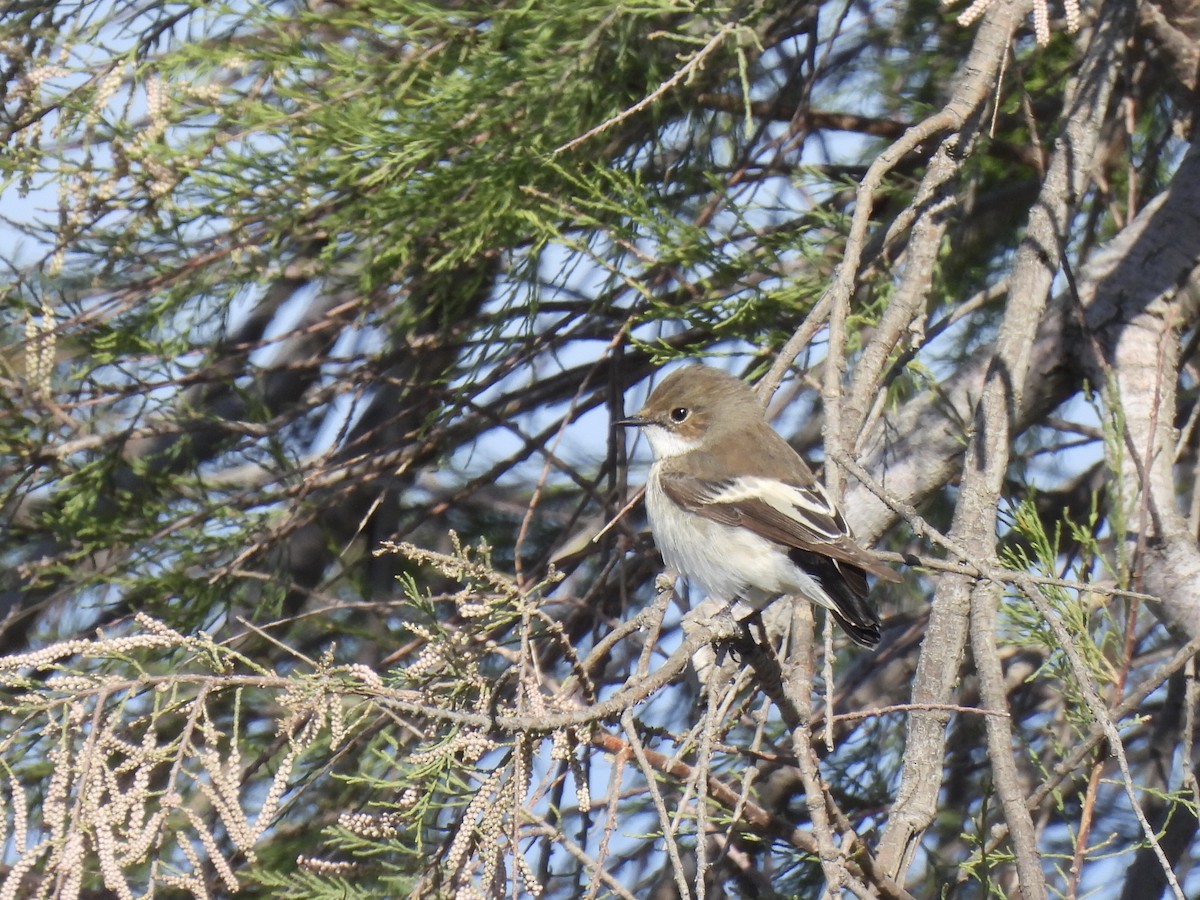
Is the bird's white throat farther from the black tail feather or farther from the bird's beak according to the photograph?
the black tail feather

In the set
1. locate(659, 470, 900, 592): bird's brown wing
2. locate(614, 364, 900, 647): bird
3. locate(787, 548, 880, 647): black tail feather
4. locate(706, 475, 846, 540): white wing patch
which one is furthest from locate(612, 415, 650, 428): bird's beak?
locate(787, 548, 880, 647): black tail feather

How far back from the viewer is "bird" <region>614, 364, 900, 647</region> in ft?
11.3

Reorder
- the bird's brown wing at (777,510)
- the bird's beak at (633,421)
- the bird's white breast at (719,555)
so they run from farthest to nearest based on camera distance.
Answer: the bird's beak at (633,421), the bird's white breast at (719,555), the bird's brown wing at (777,510)

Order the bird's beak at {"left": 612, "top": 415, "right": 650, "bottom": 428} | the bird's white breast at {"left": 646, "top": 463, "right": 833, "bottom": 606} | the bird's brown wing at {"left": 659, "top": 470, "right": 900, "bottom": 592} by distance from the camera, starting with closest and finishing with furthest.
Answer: the bird's brown wing at {"left": 659, "top": 470, "right": 900, "bottom": 592} → the bird's white breast at {"left": 646, "top": 463, "right": 833, "bottom": 606} → the bird's beak at {"left": 612, "top": 415, "right": 650, "bottom": 428}

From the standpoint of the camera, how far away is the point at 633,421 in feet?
14.1

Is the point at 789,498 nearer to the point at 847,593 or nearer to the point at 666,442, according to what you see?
the point at 847,593

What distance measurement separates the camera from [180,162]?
3.93m

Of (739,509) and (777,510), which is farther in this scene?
(739,509)

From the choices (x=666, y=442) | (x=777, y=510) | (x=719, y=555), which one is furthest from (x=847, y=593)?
(x=666, y=442)

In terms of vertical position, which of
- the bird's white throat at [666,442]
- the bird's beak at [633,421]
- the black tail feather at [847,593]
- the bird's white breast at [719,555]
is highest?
the bird's beak at [633,421]

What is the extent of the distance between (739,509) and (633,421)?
0.55 m

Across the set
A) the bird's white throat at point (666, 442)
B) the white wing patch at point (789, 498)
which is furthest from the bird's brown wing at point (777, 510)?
the bird's white throat at point (666, 442)

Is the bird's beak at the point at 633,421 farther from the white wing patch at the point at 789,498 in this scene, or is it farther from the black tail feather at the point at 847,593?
the black tail feather at the point at 847,593

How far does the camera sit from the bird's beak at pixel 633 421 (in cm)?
422
